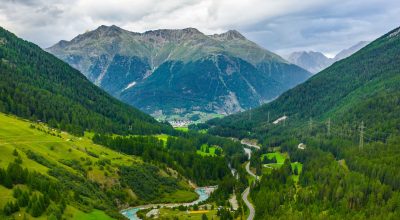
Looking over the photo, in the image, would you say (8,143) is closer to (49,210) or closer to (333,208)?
(49,210)

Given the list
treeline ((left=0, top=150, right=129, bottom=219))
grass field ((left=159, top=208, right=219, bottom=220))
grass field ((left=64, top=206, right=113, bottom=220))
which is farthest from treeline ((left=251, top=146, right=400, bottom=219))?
treeline ((left=0, top=150, right=129, bottom=219))

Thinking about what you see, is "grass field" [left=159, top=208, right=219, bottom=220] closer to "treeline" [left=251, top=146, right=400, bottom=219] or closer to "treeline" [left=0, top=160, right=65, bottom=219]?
"treeline" [left=251, top=146, right=400, bottom=219]

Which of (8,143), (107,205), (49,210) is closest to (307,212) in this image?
(107,205)

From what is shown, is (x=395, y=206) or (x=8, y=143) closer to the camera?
(x=395, y=206)

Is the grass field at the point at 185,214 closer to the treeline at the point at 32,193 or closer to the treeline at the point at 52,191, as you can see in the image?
the treeline at the point at 52,191

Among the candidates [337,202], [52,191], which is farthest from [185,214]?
[337,202]

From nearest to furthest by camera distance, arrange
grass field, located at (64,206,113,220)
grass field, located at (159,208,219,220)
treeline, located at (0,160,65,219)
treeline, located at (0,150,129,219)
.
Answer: treeline, located at (0,160,65,219) → treeline, located at (0,150,129,219) → grass field, located at (64,206,113,220) → grass field, located at (159,208,219,220)

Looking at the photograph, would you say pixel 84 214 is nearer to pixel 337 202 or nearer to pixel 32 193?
pixel 32 193

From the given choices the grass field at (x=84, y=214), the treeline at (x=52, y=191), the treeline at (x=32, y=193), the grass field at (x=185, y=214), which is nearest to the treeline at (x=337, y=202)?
the grass field at (x=185, y=214)

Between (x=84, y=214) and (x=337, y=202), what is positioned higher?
(x=337, y=202)

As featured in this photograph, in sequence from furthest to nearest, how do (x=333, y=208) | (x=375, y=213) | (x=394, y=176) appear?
(x=394, y=176) → (x=333, y=208) → (x=375, y=213)

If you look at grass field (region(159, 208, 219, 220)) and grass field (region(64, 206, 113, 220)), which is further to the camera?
grass field (region(159, 208, 219, 220))
